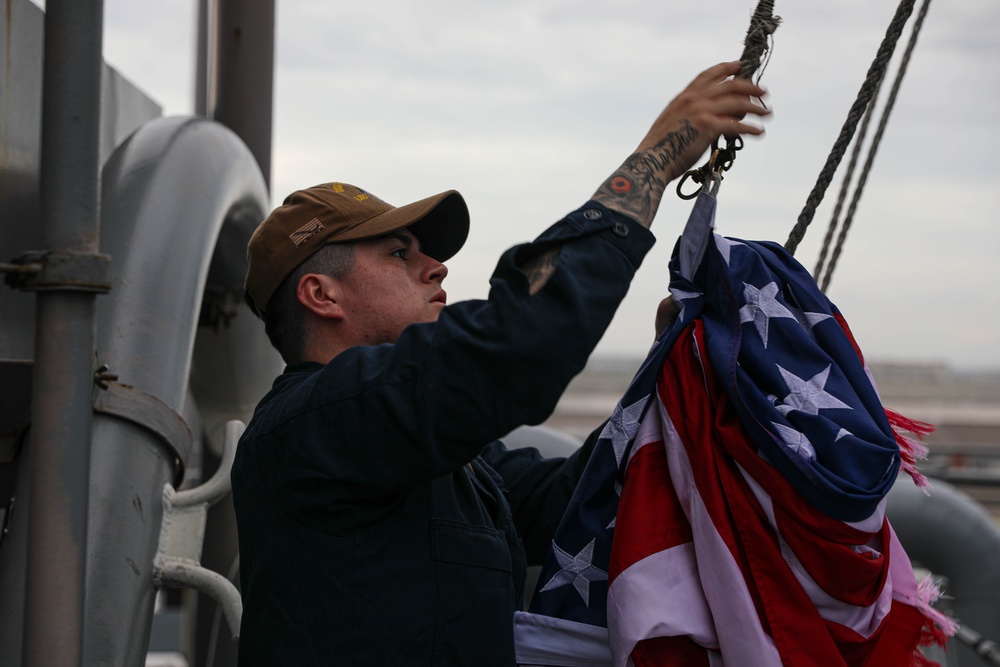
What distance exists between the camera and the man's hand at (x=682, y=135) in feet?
5.52

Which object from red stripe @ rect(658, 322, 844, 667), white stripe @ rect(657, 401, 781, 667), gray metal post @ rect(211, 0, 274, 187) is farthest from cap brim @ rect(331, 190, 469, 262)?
gray metal post @ rect(211, 0, 274, 187)

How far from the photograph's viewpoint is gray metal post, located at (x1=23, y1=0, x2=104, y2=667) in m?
1.59

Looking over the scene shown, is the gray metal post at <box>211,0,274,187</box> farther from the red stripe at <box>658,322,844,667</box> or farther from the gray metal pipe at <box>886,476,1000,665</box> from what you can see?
the red stripe at <box>658,322,844,667</box>

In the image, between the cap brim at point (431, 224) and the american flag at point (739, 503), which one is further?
the cap brim at point (431, 224)

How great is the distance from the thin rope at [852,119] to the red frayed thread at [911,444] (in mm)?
387

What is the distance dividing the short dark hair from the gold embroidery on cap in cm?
3

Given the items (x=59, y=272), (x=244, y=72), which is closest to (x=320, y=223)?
(x=59, y=272)

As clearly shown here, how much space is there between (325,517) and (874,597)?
36.1 inches

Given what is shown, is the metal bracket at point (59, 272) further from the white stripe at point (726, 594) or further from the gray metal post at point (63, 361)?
the white stripe at point (726, 594)

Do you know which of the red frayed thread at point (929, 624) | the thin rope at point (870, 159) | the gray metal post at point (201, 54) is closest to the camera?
the red frayed thread at point (929, 624)

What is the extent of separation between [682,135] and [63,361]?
1033mm

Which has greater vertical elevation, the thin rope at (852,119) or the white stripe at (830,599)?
the thin rope at (852,119)

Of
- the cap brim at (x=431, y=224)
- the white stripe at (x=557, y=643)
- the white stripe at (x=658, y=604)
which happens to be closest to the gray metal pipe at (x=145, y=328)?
the cap brim at (x=431, y=224)

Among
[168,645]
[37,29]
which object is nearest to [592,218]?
[37,29]
